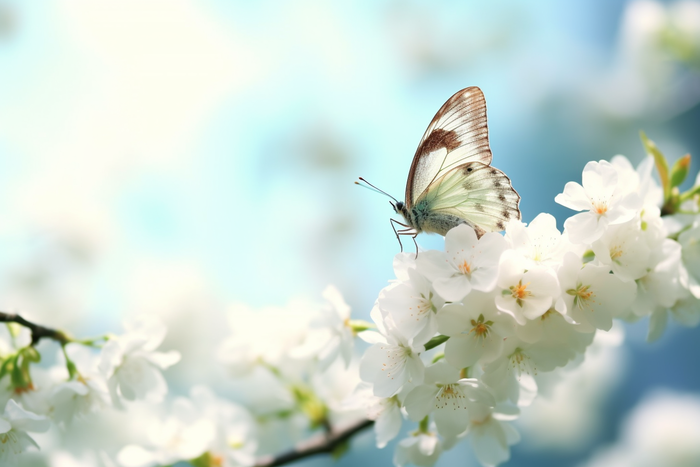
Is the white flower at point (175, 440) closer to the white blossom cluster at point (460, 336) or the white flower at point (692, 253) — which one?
the white blossom cluster at point (460, 336)

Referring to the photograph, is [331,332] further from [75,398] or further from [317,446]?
[75,398]

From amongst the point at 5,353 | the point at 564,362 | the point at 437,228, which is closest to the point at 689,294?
the point at 564,362

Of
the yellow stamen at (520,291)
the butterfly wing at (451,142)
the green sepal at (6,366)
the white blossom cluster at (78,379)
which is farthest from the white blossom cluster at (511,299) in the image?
the green sepal at (6,366)

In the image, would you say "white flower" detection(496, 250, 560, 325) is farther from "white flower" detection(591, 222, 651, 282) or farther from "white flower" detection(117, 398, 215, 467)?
"white flower" detection(117, 398, 215, 467)

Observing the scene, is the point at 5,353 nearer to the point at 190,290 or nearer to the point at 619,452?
the point at 190,290

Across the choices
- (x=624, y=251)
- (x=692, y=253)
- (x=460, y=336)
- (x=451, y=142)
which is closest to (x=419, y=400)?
(x=460, y=336)

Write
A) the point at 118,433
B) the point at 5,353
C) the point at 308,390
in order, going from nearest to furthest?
the point at 5,353 < the point at 308,390 < the point at 118,433
